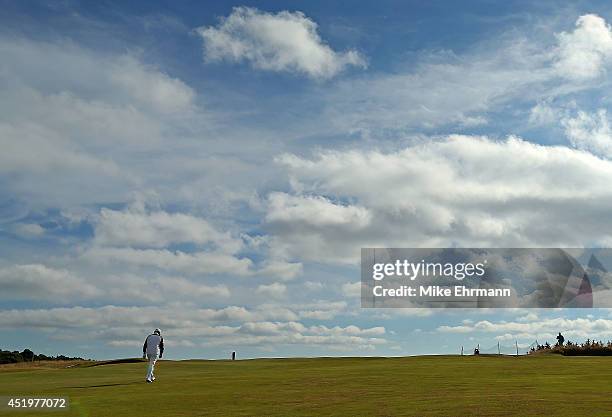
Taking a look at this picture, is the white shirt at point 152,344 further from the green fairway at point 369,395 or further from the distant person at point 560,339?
the distant person at point 560,339

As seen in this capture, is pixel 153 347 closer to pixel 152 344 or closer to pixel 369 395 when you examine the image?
pixel 152 344

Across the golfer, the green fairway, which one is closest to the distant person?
the green fairway

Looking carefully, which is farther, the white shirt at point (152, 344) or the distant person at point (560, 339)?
the distant person at point (560, 339)

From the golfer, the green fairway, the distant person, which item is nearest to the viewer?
the green fairway

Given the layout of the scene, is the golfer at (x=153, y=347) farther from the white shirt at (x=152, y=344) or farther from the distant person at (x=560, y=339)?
the distant person at (x=560, y=339)

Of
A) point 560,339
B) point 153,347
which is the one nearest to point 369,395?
point 153,347

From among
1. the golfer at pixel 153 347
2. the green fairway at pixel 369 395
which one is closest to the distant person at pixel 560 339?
the green fairway at pixel 369 395

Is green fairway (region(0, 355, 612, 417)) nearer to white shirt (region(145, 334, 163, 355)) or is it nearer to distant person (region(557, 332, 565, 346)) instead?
white shirt (region(145, 334, 163, 355))

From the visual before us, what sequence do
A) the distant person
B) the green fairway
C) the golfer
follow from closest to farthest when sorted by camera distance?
the green fairway → the golfer → the distant person

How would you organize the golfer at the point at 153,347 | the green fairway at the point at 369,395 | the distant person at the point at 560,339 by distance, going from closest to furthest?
the green fairway at the point at 369,395, the golfer at the point at 153,347, the distant person at the point at 560,339

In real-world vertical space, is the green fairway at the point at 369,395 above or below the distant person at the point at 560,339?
below

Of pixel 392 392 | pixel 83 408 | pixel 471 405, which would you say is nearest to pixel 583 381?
pixel 392 392

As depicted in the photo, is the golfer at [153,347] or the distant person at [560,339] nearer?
the golfer at [153,347]

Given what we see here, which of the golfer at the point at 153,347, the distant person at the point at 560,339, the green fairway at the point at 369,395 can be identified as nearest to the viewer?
the green fairway at the point at 369,395
